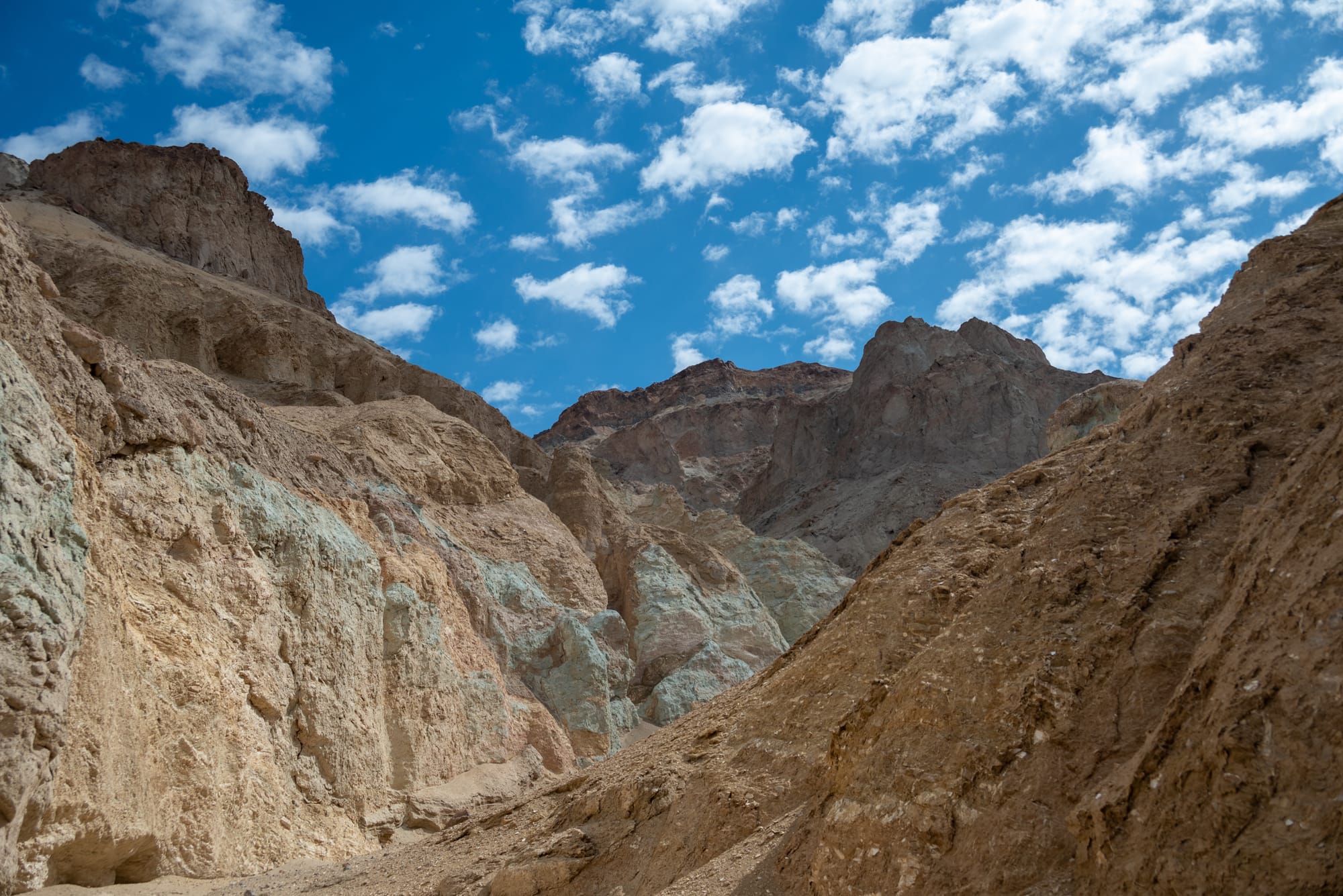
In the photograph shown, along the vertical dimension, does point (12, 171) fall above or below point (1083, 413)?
above

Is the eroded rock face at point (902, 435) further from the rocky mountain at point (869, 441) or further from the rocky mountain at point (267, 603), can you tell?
the rocky mountain at point (267, 603)

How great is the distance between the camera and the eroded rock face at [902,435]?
64375 millimetres

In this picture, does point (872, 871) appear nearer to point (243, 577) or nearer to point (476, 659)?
point (243, 577)

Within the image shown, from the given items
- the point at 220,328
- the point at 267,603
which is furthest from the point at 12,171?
the point at 267,603

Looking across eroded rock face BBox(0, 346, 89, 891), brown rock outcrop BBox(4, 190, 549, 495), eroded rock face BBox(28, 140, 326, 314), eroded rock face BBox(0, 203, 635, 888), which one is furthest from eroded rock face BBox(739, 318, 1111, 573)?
eroded rock face BBox(0, 346, 89, 891)

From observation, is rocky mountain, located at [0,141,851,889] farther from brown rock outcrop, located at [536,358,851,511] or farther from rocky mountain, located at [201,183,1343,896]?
brown rock outcrop, located at [536,358,851,511]

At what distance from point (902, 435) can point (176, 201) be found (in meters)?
49.0

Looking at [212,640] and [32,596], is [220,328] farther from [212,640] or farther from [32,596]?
[32,596]

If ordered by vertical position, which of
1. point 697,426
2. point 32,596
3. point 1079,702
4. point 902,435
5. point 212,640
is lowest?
point 1079,702

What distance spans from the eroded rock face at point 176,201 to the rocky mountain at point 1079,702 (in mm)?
44085

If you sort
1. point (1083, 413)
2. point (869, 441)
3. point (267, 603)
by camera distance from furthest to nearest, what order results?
point (869, 441) → point (1083, 413) → point (267, 603)

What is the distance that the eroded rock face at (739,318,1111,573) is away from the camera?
211 ft

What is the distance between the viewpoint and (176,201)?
4862 centimetres

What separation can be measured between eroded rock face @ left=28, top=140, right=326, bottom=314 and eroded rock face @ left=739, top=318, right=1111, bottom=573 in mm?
35866
